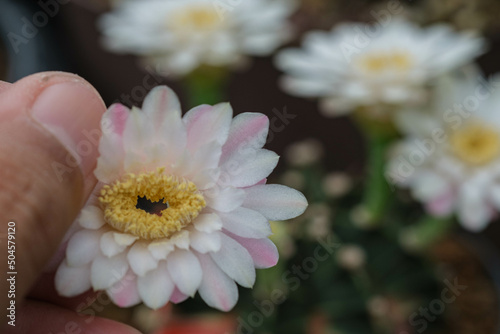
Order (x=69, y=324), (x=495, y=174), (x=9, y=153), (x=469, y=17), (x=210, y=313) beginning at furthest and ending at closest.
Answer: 1. (x=469, y=17)
2. (x=210, y=313)
3. (x=495, y=174)
4. (x=69, y=324)
5. (x=9, y=153)

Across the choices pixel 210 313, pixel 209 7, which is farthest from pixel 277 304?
pixel 209 7

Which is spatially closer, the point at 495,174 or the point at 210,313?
the point at 495,174

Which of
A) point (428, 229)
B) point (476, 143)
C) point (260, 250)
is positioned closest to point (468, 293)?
point (428, 229)

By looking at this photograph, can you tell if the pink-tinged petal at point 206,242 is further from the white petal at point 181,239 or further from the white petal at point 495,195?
the white petal at point 495,195

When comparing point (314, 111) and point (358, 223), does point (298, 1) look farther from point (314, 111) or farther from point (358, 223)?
point (358, 223)

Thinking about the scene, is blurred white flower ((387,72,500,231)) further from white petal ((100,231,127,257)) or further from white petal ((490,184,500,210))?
white petal ((100,231,127,257))

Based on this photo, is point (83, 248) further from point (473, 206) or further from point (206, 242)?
point (473, 206)
